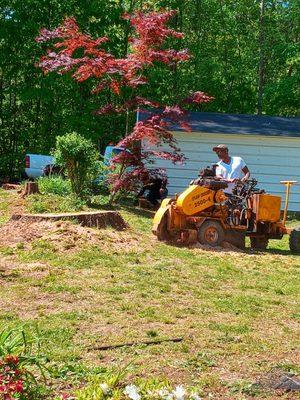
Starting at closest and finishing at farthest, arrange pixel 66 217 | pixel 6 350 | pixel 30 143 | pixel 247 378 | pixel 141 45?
1. pixel 6 350
2. pixel 247 378
3. pixel 66 217
4. pixel 141 45
5. pixel 30 143

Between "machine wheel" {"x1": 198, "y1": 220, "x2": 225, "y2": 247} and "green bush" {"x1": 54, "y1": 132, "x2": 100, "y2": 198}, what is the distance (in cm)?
398

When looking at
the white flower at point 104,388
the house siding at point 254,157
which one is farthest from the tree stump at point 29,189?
the white flower at point 104,388

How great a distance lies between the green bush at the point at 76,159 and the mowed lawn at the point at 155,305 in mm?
3773

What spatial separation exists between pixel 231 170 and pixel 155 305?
482cm

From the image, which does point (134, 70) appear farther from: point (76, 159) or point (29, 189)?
point (29, 189)

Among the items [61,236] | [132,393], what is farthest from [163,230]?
[132,393]

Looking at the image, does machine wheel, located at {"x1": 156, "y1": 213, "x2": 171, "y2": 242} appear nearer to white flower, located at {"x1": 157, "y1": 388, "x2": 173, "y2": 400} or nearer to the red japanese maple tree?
the red japanese maple tree

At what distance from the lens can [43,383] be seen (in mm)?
3553

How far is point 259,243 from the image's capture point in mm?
10305

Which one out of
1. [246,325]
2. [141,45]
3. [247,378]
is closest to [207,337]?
[246,325]

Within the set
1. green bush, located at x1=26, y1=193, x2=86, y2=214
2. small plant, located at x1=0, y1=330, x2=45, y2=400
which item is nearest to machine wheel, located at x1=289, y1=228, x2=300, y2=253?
green bush, located at x1=26, y1=193, x2=86, y2=214

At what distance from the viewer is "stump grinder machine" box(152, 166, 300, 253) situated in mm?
9547

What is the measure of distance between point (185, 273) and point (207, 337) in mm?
2597

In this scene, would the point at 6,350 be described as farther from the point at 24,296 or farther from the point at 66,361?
the point at 24,296
